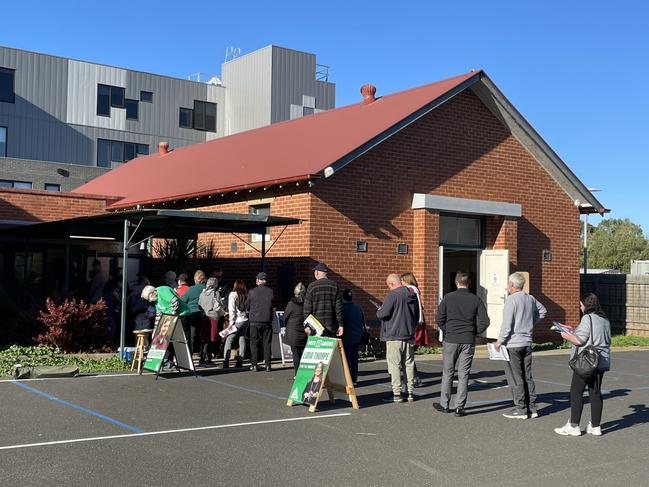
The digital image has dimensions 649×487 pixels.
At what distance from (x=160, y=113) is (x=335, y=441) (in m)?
40.5

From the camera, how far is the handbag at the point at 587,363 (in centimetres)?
860

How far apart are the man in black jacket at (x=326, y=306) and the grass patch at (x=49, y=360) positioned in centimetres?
430

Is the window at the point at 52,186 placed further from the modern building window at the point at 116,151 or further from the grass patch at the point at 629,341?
the grass patch at the point at 629,341

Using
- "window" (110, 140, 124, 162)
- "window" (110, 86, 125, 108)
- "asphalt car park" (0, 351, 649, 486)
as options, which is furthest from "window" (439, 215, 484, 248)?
"window" (110, 86, 125, 108)

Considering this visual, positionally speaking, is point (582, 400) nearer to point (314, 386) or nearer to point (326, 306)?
point (314, 386)

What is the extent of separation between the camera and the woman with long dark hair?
552 inches

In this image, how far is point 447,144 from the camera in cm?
1870

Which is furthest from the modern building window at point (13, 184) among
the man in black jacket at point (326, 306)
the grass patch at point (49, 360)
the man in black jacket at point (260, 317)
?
the man in black jacket at point (326, 306)

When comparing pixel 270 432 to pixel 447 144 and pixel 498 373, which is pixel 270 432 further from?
pixel 447 144

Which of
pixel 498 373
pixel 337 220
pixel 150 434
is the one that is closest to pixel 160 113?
pixel 337 220

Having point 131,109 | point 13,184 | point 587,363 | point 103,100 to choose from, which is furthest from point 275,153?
point 131,109

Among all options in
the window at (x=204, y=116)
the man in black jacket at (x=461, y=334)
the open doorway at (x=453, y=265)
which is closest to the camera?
the man in black jacket at (x=461, y=334)

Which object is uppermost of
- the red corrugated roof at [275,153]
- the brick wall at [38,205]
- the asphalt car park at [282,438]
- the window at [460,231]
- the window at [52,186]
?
the window at [52,186]

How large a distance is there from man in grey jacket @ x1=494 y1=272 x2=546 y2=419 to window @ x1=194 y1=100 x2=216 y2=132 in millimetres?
40261
